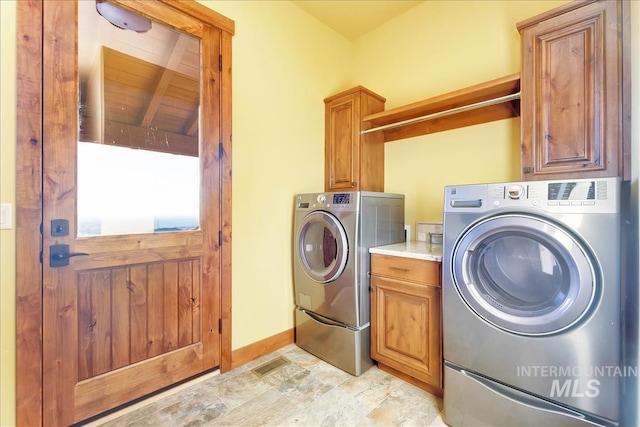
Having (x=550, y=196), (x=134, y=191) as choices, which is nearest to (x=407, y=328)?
(x=550, y=196)

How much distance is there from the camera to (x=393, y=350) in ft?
6.34

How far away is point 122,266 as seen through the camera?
1.65 meters

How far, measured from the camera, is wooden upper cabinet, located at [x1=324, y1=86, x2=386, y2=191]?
2.53 metres

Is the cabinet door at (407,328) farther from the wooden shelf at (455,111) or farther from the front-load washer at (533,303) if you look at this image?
the wooden shelf at (455,111)

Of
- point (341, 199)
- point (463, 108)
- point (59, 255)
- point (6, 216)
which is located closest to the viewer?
point (6, 216)

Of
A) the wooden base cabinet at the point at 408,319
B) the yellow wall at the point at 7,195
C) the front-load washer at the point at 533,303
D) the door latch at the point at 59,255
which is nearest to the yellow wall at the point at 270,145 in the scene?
the wooden base cabinet at the point at 408,319

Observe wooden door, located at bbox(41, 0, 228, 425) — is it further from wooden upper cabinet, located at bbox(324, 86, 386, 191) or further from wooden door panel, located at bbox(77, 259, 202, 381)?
wooden upper cabinet, located at bbox(324, 86, 386, 191)

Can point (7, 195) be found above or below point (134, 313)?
above

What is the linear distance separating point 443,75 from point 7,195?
2.94m

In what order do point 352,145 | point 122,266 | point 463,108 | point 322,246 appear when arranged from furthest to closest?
1. point 352,145
2. point 322,246
3. point 463,108
4. point 122,266

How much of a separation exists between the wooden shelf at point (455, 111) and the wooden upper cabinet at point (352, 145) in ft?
0.41

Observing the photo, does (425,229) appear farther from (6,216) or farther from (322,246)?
(6,216)

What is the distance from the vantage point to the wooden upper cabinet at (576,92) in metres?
1.41

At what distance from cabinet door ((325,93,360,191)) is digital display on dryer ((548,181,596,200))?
4.82 ft
